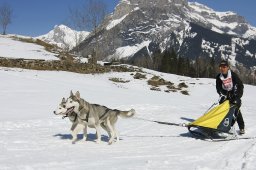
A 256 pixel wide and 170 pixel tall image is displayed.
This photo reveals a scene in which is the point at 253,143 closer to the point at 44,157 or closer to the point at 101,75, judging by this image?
the point at 44,157

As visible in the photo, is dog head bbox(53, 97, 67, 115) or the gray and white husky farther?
the gray and white husky

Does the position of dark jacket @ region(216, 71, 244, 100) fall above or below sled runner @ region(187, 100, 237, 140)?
above

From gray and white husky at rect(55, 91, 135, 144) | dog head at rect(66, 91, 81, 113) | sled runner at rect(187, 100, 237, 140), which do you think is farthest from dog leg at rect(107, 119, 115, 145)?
sled runner at rect(187, 100, 237, 140)

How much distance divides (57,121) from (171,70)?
99.9 meters

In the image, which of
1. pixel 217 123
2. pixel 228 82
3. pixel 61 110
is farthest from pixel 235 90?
pixel 61 110

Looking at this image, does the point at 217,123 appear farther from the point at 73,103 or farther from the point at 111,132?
the point at 73,103

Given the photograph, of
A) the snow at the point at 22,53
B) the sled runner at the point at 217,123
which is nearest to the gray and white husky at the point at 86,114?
the sled runner at the point at 217,123

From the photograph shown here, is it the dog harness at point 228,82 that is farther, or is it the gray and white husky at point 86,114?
the dog harness at point 228,82

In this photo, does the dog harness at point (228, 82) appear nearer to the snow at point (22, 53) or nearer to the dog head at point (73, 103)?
the dog head at point (73, 103)

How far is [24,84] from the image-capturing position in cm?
2523

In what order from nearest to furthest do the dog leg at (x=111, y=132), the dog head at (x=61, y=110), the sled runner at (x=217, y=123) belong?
the dog head at (x=61, y=110)
the dog leg at (x=111, y=132)
the sled runner at (x=217, y=123)

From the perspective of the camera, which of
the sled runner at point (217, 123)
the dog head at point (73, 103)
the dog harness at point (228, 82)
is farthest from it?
the dog harness at point (228, 82)

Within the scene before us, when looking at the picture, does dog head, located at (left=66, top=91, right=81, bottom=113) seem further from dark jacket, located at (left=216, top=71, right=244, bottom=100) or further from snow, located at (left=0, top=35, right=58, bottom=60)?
snow, located at (left=0, top=35, right=58, bottom=60)

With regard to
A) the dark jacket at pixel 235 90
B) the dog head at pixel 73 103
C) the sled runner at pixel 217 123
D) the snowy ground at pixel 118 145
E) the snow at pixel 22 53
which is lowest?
the snowy ground at pixel 118 145
